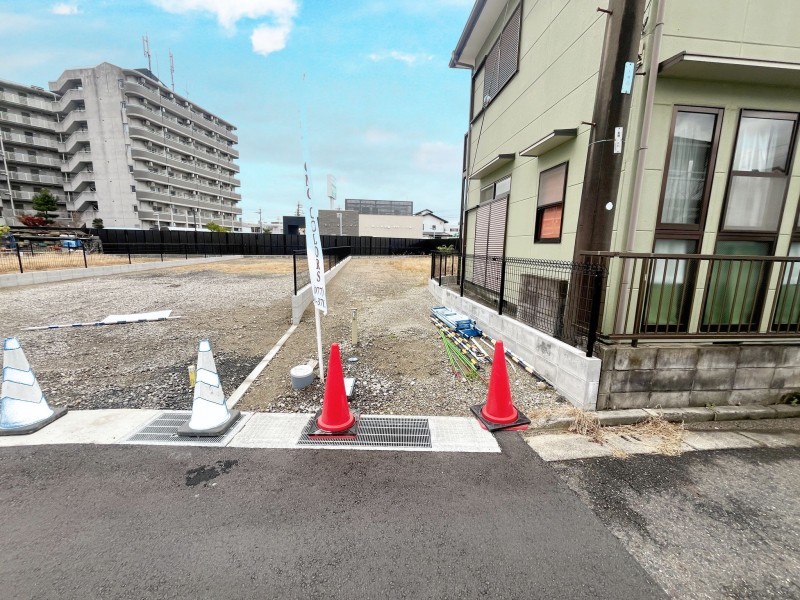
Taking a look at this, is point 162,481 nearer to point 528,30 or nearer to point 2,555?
point 2,555

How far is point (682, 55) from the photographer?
344 centimetres

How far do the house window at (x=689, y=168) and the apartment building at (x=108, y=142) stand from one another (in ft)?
192

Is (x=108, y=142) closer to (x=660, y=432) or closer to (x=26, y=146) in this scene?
(x=26, y=146)

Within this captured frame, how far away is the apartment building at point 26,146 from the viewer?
143ft

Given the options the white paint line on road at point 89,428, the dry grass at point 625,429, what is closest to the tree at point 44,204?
the white paint line on road at point 89,428

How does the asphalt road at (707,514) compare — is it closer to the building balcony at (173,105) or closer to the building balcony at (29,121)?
the building balcony at (173,105)

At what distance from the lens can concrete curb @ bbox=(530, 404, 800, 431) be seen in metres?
3.32

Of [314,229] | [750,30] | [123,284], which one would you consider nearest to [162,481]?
[314,229]

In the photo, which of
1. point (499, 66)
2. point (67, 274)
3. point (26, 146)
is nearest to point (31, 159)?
point (26, 146)

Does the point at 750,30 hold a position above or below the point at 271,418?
above

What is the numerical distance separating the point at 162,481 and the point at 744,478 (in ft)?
14.6

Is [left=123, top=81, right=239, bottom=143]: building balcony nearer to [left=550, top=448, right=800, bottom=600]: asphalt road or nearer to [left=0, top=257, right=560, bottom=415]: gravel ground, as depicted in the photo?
[left=0, top=257, right=560, bottom=415]: gravel ground

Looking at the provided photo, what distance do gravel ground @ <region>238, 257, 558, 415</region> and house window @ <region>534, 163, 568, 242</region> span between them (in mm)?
2316

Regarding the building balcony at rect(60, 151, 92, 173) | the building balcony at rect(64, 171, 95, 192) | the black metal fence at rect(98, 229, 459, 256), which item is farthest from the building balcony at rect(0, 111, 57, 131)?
the black metal fence at rect(98, 229, 459, 256)
